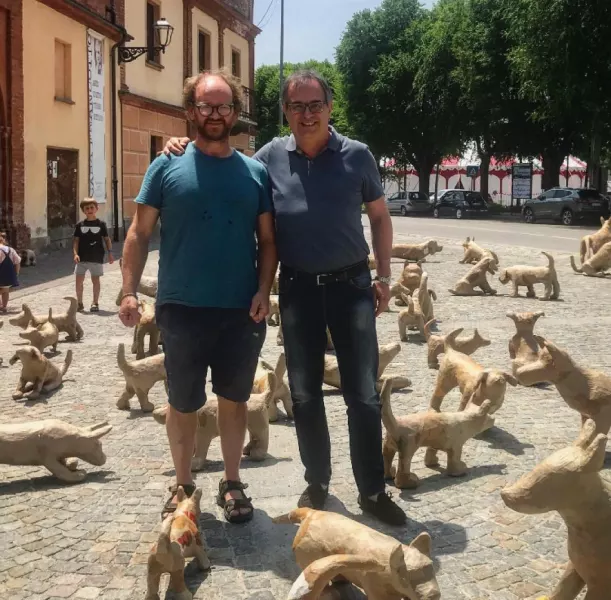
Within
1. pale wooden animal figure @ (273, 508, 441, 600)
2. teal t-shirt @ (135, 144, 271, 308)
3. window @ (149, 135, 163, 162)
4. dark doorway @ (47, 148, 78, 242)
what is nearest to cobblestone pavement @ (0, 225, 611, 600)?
pale wooden animal figure @ (273, 508, 441, 600)

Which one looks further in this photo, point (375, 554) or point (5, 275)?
point (5, 275)

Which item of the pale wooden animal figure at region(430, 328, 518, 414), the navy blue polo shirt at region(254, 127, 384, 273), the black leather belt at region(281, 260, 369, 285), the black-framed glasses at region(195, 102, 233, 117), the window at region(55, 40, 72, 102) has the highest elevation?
the window at region(55, 40, 72, 102)

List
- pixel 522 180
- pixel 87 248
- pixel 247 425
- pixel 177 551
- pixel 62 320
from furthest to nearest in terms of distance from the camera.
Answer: pixel 522 180 < pixel 87 248 < pixel 62 320 < pixel 247 425 < pixel 177 551

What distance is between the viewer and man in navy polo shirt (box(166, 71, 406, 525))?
13.1 feet

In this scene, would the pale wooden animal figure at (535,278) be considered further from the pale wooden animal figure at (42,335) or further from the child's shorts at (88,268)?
the pale wooden animal figure at (42,335)

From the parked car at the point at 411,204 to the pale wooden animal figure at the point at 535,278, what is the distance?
101ft

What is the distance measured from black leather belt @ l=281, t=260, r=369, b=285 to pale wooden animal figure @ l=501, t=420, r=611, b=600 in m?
1.47

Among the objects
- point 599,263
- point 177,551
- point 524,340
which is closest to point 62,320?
point 524,340

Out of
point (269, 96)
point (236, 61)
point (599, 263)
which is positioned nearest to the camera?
point (599, 263)

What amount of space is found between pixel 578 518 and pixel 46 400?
5.10 metres

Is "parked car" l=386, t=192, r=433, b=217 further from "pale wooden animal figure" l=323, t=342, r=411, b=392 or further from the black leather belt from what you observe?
the black leather belt

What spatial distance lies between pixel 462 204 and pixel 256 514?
37.1 metres

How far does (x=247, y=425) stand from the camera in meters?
5.19

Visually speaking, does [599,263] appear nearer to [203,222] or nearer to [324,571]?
[203,222]
